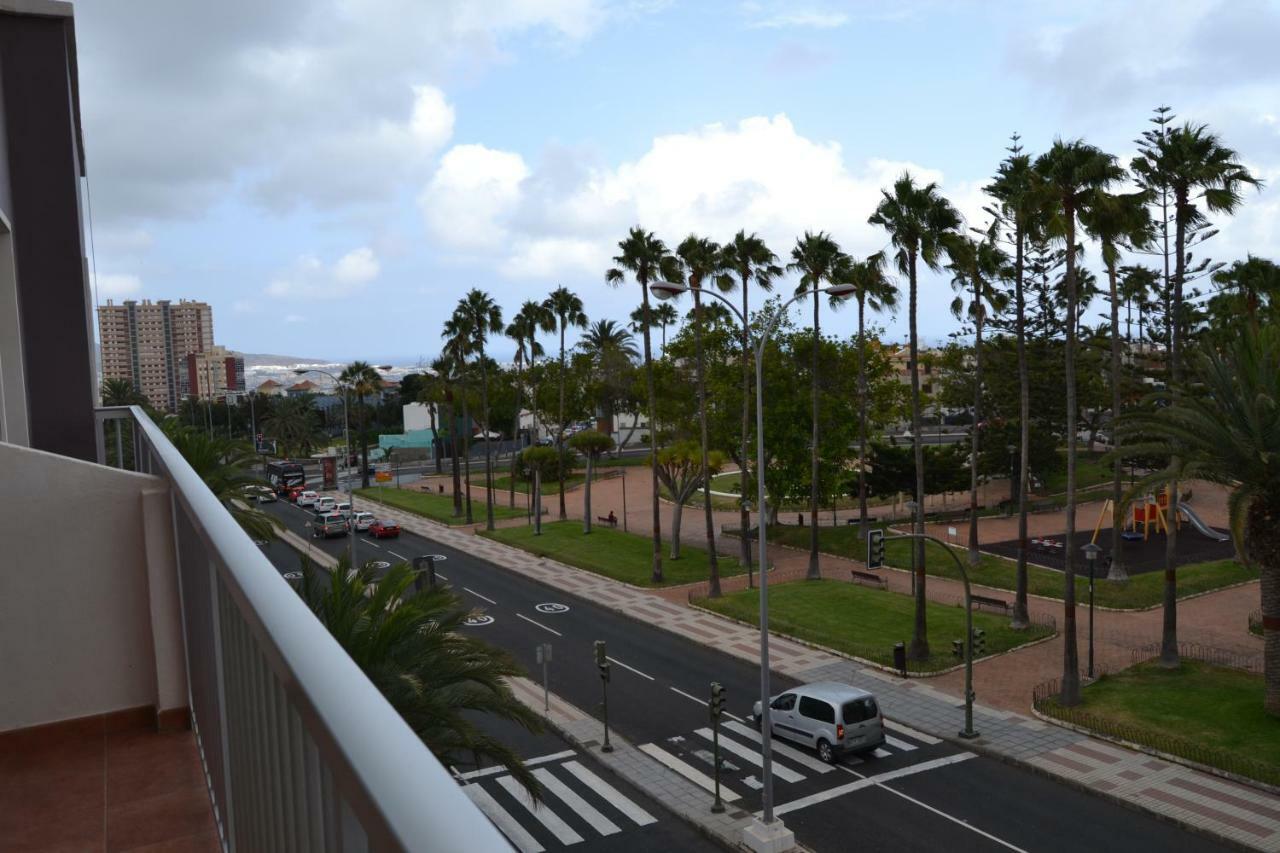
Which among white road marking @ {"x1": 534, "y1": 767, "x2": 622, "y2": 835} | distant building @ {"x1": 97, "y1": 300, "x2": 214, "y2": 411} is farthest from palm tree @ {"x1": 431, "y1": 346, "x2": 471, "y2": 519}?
distant building @ {"x1": 97, "y1": 300, "x2": 214, "y2": 411}

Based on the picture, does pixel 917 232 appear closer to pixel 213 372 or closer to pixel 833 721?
pixel 833 721

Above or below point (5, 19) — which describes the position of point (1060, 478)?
below

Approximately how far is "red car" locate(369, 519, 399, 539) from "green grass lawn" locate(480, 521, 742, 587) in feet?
18.0

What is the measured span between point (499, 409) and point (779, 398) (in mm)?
48677

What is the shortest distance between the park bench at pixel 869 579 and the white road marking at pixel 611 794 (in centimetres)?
2095

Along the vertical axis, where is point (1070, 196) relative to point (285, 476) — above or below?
above

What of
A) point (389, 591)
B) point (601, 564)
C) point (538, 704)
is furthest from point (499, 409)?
point (389, 591)

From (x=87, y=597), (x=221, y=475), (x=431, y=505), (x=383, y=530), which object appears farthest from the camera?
(x=431, y=505)

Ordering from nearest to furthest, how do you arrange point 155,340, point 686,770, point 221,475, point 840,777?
point 221,475, point 840,777, point 686,770, point 155,340

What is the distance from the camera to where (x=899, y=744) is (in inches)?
963

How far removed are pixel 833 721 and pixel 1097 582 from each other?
867 inches

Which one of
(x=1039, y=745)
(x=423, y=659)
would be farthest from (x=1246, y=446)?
(x=423, y=659)

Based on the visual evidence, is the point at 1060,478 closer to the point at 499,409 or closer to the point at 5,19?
the point at 499,409

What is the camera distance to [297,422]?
105250mm
